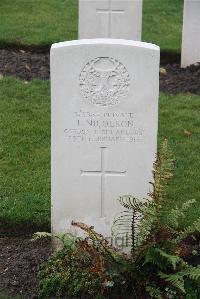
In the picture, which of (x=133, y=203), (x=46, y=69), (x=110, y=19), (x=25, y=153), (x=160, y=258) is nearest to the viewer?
(x=160, y=258)

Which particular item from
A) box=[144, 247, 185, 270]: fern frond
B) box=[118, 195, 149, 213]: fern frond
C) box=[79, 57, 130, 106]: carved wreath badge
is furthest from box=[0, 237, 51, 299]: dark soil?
box=[79, 57, 130, 106]: carved wreath badge

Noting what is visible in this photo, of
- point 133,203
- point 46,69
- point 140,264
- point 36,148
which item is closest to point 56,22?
point 46,69

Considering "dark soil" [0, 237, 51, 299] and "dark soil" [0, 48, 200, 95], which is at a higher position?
"dark soil" [0, 48, 200, 95]

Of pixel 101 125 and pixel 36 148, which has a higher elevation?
pixel 101 125

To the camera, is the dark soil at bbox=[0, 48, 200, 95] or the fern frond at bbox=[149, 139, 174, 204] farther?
the dark soil at bbox=[0, 48, 200, 95]

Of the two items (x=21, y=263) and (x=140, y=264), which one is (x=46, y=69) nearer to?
(x=21, y=263)

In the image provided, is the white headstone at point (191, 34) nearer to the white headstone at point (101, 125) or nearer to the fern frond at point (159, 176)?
the white headstone at point (101, 125)

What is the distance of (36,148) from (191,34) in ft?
12.6

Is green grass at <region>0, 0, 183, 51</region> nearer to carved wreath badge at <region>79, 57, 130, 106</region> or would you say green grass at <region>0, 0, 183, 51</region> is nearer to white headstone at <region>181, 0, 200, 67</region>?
white headstone at <region>181, 0, 200, 67</region>

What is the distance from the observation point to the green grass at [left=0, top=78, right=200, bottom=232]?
17.9 feet

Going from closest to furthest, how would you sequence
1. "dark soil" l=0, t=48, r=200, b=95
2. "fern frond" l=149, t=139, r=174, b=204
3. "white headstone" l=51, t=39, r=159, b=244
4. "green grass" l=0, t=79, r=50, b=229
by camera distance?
"fern frond" l=149, t=139, r=174, b=204 → "white headstone" l=51, t=39, r=159, b=244 → "green grass" l=0, t=79, r=50, b=229 → "dark soil" l=0, t=48, r=200, b=95

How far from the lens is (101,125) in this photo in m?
4.57

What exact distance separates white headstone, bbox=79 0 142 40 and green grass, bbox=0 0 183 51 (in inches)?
47.7

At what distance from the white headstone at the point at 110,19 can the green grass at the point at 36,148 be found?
1.42 m
